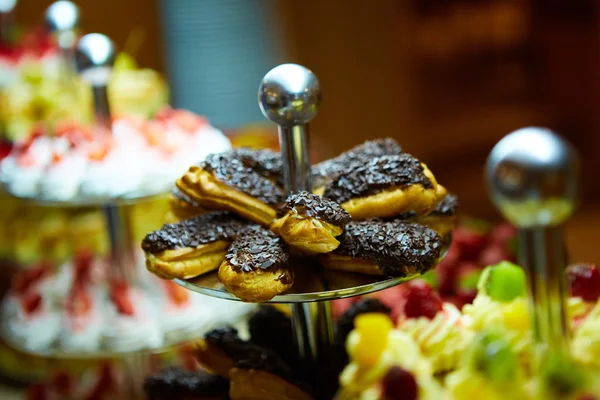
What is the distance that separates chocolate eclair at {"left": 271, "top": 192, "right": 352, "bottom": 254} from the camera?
1012 mm

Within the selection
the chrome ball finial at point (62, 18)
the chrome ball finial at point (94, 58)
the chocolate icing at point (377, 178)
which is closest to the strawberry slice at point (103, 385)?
the chrome ball finial at point (94, 58)

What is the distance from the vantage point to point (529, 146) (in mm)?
706

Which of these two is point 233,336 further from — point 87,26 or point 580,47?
point 580,47

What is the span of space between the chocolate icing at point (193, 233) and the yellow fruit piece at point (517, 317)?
0.38m

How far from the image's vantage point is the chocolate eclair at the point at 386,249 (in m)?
1.02

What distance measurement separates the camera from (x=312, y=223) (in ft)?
3.32

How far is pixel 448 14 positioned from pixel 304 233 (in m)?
3.19

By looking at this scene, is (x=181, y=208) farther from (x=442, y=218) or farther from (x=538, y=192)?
(x=538, y=192)

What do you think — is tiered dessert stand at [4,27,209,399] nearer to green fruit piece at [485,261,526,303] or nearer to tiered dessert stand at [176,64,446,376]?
tiered dessert stand at [176,64,446,376]

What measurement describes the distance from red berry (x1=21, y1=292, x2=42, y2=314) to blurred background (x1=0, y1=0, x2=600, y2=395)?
2169mm

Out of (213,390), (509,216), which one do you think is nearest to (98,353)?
(213,390)

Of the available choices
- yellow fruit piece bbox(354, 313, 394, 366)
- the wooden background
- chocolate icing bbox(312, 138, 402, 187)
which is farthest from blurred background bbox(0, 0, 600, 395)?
yellow fruit piece bbox(354, 313, 394, 366)

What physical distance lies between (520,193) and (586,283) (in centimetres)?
43

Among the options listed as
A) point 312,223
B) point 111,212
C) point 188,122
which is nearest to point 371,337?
point 312,223
